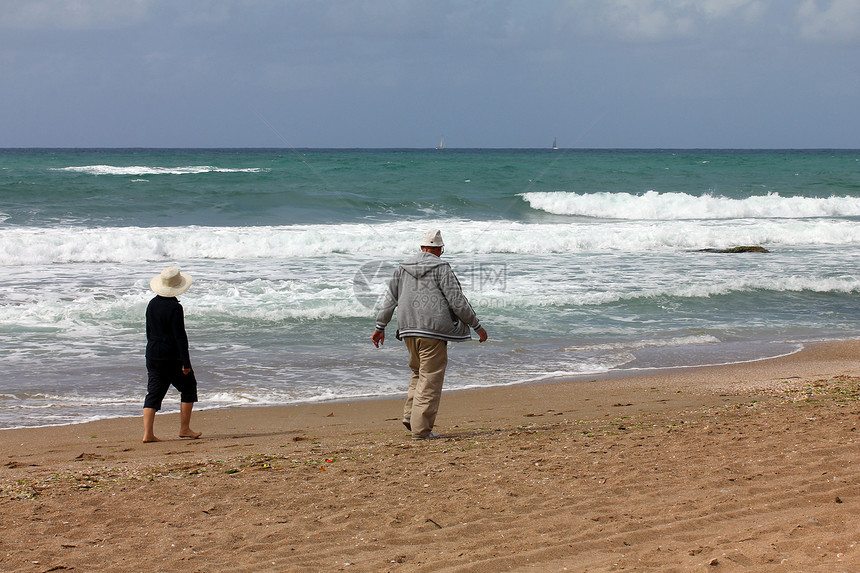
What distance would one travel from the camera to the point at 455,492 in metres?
4.13

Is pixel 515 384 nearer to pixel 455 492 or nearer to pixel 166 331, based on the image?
pixel 166 331

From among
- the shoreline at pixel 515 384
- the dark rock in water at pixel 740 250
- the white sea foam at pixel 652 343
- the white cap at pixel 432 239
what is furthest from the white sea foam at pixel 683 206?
the white cap at pixel 432 239

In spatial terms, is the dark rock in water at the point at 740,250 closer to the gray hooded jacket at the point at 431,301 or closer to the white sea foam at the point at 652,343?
the white sea foam at the point at 652,343

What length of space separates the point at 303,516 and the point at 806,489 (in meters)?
2.43

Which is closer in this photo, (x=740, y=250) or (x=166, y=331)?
(x=166, y=331)

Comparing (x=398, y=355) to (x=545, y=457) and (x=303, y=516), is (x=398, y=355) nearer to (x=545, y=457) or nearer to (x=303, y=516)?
(x=545, y=457)

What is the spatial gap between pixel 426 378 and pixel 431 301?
1.75 ft

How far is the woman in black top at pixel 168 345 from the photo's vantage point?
5.80 m

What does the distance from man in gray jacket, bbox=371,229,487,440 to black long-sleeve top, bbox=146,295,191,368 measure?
4.79ft

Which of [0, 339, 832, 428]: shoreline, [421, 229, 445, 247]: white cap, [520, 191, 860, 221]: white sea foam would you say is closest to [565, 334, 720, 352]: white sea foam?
[0, 339, 832, 428]: shoreline

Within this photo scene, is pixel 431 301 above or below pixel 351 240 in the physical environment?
below

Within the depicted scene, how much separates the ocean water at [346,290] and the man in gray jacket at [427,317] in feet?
6.54

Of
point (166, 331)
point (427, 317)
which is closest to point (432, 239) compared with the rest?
point (427, 317)

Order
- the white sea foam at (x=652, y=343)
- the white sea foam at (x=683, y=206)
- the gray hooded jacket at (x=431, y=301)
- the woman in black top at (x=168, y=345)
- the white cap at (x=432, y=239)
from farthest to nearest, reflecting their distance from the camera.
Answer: the white sea foam at (x=683, y=206)
the white sea foam at (x=652, y=343)
the woman in black top at (x=168, y=345)
the white cap at (x=432, y=239)
the gray hooded jacket at (x=431, y=301)
